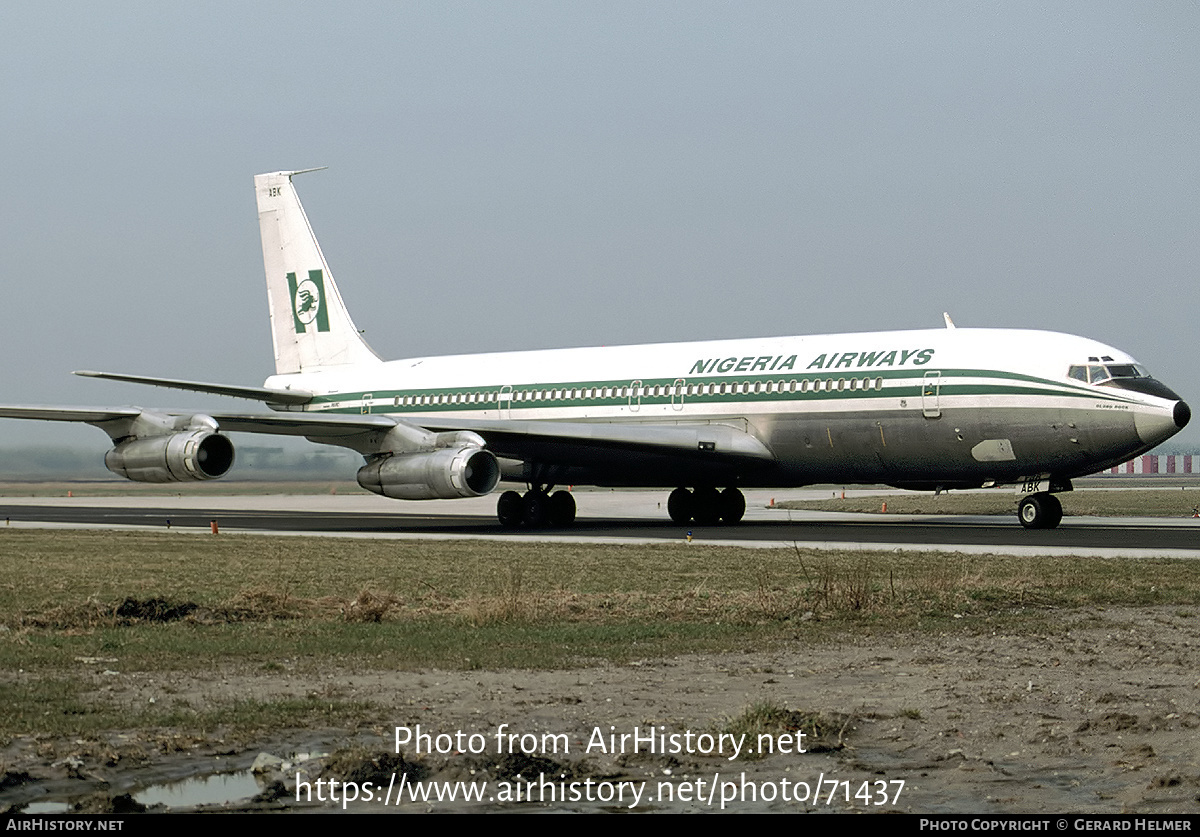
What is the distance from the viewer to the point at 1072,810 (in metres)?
6.30

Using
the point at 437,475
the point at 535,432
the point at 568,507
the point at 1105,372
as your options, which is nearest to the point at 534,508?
the point at 568,507

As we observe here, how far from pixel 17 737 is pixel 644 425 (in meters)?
24.3

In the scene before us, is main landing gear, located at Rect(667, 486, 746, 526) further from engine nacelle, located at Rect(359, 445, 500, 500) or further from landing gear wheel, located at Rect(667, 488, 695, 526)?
engine nacelle, located at Rect(359, 445, 500, 500)

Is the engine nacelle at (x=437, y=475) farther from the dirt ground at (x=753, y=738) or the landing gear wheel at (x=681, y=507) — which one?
the dirt ground at (x=753, y=738)

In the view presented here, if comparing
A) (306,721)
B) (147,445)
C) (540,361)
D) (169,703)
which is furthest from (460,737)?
(540,361)

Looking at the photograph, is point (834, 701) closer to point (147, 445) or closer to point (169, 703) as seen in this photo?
point (169, 703)

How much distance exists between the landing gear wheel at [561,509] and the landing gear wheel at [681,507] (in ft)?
7.76

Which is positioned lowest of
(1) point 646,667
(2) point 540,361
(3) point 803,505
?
(3) point 803,505

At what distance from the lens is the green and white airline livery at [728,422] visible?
26500mm

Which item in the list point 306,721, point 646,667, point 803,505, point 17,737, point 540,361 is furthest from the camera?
point 803,505

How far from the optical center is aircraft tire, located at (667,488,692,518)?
3259cm

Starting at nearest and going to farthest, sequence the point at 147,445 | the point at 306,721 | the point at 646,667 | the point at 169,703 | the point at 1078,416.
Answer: the point at 306,721 < the point at 169,703 < the point at 646,667 < the point at 1078,416 < the point at 147,445

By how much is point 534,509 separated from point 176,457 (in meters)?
8.01

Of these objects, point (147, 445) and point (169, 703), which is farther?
point (147, 445)
